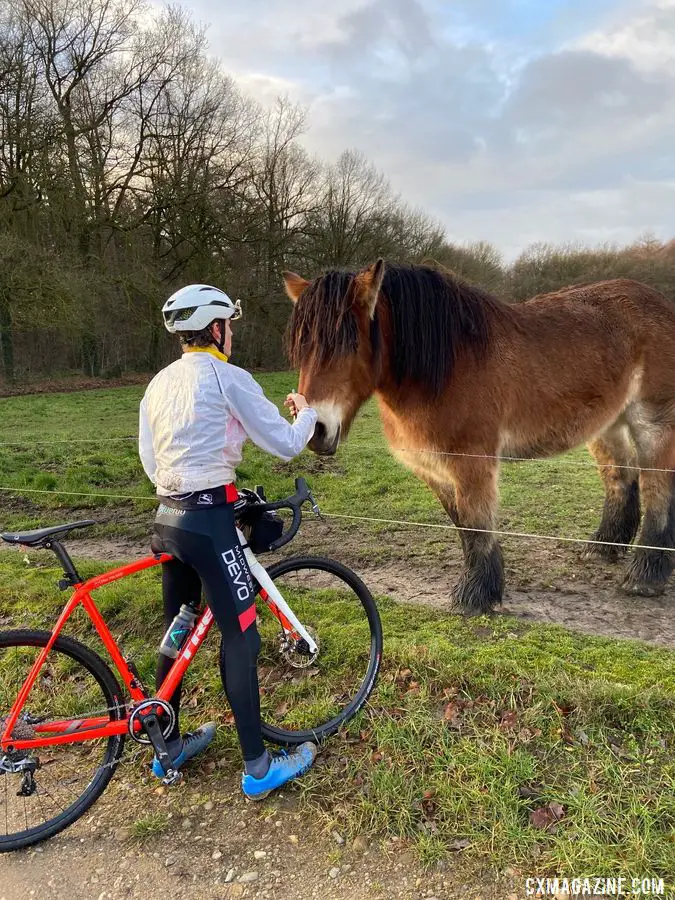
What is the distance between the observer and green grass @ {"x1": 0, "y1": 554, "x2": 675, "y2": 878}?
2010 millimetres

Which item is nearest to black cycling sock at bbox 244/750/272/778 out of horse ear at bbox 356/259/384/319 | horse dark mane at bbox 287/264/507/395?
horse dark mane at bbox 287/264/507/395

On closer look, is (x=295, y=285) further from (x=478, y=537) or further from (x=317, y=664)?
(x=317, y=664)

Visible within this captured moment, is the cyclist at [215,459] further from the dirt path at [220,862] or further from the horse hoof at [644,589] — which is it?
the horse hoof at [644,589]

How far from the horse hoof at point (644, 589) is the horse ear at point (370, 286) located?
9.43 ft

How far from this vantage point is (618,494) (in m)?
4.76

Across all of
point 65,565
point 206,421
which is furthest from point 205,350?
point 65,565

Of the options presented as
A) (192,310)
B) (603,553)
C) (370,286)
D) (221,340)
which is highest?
(370,286)

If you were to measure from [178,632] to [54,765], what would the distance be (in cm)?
94

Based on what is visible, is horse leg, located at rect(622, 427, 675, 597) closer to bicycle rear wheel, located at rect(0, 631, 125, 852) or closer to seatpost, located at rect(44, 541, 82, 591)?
bicycle rear wheel, located at rect(0, 631, 125, 852)

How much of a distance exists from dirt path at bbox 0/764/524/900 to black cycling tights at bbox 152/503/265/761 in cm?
29

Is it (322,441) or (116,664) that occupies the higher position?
(322,441)

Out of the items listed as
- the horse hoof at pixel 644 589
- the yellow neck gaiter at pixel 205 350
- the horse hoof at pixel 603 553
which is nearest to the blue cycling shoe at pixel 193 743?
the yellow neck gaiter at pixel 205 350

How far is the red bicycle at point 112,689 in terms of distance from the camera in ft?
7.37

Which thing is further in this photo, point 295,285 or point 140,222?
point 140,222
